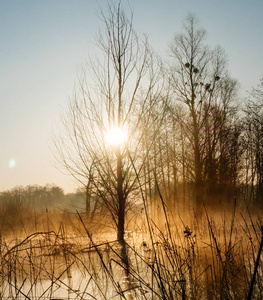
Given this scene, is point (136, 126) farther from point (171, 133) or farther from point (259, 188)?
point (259, 188)

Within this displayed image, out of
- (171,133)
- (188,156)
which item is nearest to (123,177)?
(188,156)

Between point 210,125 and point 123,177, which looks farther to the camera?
point 210,125

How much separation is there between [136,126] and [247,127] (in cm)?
1275

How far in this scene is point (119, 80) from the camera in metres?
7.16

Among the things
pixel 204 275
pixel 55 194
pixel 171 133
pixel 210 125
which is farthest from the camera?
pixel 55 194

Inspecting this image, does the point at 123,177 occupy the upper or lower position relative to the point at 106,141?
lower

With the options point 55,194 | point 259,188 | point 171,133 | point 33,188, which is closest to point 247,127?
point 259,188

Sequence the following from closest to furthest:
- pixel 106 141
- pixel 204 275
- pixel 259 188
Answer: pixel 204 275 < pixel 106 141 < pixel 259 188

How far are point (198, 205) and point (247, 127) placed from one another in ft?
26.4

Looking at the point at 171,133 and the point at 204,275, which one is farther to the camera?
the point at 171,133

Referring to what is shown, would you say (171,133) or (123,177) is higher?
(171,133)

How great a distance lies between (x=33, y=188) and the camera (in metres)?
80.1

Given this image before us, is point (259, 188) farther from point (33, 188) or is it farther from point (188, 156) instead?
point (33, 188)

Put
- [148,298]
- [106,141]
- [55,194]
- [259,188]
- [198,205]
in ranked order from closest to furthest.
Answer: [148,298] → [106,141] → [198,205] → [259,188] → [55,194]
